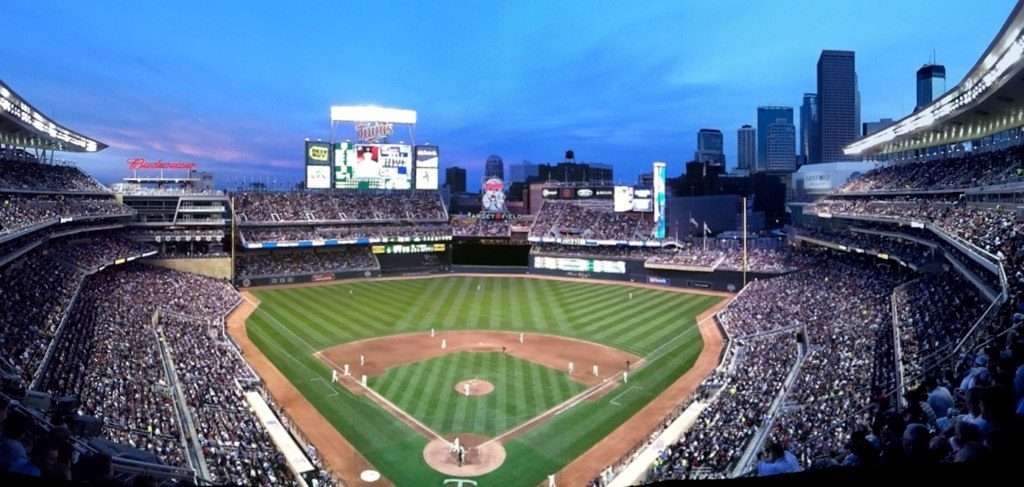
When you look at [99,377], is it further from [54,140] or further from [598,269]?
[598,269]

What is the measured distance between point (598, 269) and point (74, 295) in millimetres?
41656

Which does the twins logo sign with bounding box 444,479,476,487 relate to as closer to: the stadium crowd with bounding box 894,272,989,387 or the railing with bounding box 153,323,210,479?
the railing with bounding box 153,323,210,479

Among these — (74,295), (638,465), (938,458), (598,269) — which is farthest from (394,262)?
(938,458)

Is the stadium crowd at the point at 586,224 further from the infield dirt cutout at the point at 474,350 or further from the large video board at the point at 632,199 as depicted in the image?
the infield dirt cutout at the point at 474,350

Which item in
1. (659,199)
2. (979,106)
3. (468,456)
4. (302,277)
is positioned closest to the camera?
(468,456)

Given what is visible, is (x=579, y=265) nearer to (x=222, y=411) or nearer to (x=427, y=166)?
(x=427, y=166)

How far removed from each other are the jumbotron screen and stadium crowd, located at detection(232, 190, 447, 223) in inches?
137

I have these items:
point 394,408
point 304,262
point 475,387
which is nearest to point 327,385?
point 394,408

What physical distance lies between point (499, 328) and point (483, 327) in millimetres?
1049

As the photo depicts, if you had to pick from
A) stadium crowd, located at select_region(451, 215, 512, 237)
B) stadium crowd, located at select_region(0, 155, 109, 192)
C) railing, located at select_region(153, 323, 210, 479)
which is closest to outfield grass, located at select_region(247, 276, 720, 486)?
railing, located at select_region(153, 323, 210, 479)

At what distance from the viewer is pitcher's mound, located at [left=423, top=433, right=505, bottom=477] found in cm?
1991

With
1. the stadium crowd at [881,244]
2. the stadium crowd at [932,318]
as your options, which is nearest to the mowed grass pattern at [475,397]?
the stadium crowd at [932,318]

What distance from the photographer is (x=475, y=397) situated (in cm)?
2648

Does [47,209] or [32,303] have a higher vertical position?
[47,209]
